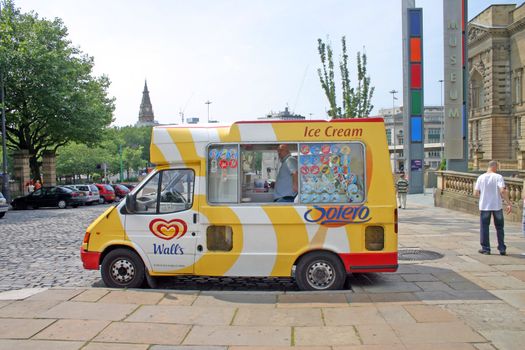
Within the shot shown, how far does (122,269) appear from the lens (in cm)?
754

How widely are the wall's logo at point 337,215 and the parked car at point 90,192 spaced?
2620 centimetres

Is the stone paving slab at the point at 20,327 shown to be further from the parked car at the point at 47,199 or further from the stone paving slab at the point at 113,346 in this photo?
the parked car at the point at 47,199

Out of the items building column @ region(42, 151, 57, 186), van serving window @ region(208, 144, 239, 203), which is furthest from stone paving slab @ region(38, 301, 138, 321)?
building column @ region(42, 151, 57, 186)

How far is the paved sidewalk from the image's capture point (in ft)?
16.9

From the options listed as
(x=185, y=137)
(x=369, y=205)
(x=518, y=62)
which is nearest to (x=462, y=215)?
(x=369, y=205)

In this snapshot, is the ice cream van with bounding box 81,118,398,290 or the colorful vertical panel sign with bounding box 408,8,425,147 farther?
the colorful vertical panel sign with bounding box 408,8,425,147

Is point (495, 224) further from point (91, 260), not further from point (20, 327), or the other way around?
point (20, 327)

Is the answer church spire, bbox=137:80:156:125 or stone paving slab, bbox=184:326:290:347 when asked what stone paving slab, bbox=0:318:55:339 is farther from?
church spire, bbox=137:80:156:125

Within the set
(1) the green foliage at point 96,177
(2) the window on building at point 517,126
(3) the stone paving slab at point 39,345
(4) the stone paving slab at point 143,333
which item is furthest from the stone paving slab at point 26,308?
(1) the green foliage at point 96,177

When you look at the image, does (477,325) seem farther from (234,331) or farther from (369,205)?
(234,331)

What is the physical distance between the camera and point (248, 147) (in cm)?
725

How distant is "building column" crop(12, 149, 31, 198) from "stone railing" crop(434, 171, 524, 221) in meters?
28.9

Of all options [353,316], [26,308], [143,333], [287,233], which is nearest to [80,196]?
[26,308]

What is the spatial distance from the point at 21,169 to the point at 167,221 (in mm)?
33918
